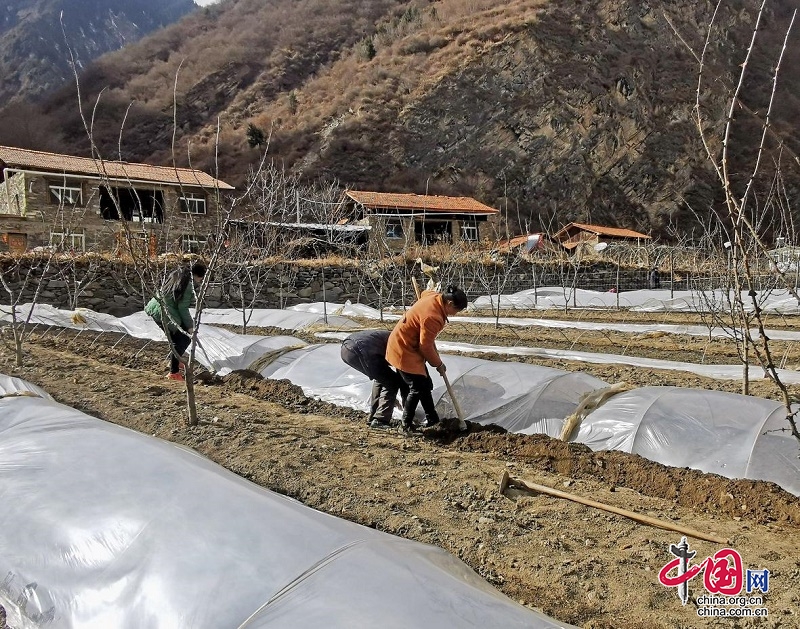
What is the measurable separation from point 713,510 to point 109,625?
287cm

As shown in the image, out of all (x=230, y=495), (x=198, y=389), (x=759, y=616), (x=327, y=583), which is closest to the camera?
(x=327, y=583)

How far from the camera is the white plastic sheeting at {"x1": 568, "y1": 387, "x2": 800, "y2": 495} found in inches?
132

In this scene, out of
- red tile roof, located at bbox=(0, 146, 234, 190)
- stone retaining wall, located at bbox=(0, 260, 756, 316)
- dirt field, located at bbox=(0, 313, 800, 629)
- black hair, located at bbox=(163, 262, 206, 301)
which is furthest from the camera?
red tile roof, located at bbox=(0, 146, 234, 190)

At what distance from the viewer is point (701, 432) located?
3668mm

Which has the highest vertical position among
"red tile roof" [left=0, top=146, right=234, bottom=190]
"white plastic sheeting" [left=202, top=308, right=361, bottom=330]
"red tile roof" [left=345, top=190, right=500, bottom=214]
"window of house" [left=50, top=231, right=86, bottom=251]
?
"red tile roof" [left=0, top=146, right=234, bottom=190]

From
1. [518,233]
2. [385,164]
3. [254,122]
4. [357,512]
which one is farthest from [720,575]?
[254,122]

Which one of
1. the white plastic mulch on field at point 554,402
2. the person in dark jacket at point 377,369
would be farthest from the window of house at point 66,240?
the person in dark jacket at point 377,369

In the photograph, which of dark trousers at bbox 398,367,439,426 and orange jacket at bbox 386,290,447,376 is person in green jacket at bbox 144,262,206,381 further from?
dark trousers at bbox 398,367,439,426

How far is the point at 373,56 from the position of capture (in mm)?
46344

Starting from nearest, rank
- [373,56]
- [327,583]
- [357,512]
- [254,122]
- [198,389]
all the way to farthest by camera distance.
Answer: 1. [327,583]
2. [357,512]
3. [198,389]
4. [254,122]
5. [373,56]

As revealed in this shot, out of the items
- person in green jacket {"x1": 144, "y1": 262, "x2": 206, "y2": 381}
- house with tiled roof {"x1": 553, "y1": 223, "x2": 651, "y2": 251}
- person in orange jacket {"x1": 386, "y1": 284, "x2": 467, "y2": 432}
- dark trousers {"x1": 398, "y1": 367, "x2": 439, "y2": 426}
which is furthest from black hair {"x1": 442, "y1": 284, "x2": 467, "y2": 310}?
house with tiled roof {"x1": 553, "y1": 223, "x2": 651, "y2": 251}

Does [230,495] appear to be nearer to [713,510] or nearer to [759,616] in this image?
[759,616]

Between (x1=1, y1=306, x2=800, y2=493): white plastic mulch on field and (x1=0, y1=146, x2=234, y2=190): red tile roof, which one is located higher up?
(x1=0, y1=146, x2=234, y2=190): red tile roof

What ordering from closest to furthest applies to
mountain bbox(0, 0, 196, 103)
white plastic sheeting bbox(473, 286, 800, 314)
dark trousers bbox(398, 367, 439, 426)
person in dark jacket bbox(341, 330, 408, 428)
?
dark trousers bbox(398, 367, 439, 426)
person in dark jacket bbox(341, 330, 408, 428)
white plastic sheeting bbox(473, 286, 800, 314)
mountain bbox(0, 0, 196, 103)
